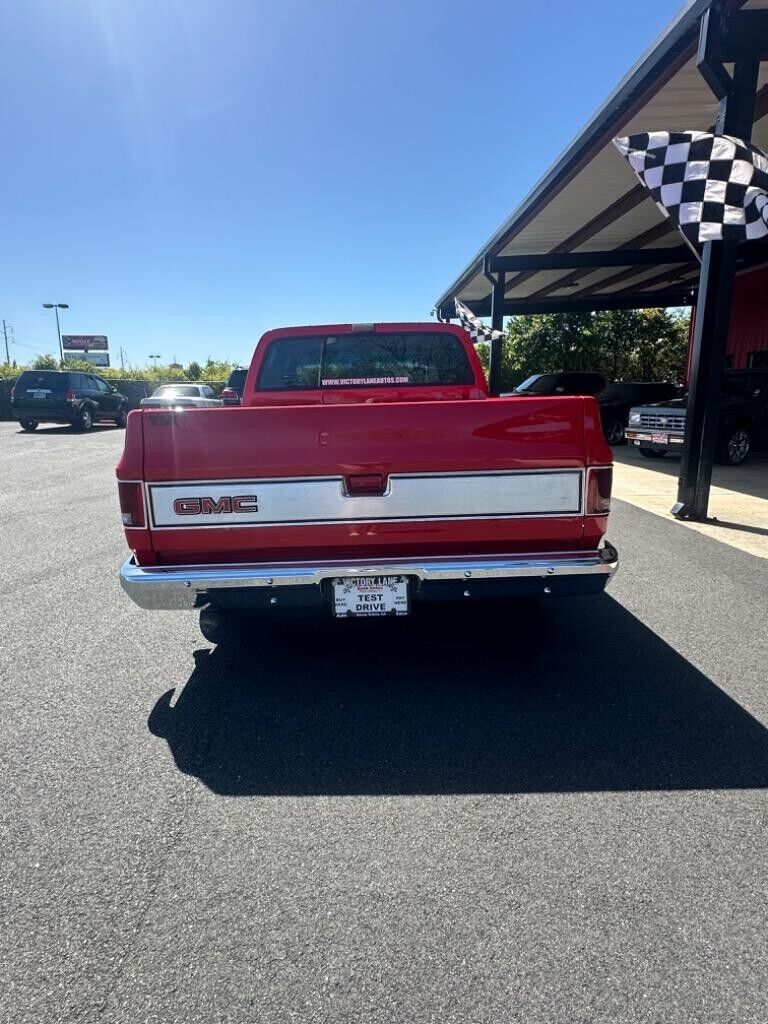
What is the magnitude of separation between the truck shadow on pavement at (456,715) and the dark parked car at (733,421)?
797 centimetres

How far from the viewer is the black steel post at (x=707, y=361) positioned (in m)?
6.16

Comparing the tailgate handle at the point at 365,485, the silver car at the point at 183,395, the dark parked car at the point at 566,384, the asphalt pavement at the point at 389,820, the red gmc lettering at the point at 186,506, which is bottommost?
the asphalt pavement at the point at 389,820

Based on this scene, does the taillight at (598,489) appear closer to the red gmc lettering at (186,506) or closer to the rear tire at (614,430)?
the red gmc lettering at (186,506)

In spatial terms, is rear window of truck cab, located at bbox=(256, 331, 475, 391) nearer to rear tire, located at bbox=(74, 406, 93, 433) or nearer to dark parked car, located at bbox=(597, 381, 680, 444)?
dark parked car, located at bbox=(597, 381, 680, 444)

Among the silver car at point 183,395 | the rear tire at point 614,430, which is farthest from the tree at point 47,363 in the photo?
the rear tire at point 614,430

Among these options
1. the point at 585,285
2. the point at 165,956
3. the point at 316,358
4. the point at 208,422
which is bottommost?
the point at 165,956

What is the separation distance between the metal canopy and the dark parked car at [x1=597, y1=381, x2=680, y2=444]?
8.69 ft

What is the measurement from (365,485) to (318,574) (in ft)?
1.56

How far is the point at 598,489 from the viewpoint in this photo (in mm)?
2863

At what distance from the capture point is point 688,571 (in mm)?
4848

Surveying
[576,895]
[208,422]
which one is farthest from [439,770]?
[208,422]

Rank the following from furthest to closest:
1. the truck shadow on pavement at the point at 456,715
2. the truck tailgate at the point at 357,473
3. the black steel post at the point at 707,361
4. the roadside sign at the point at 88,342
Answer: the roadside sign at the point at 88,342 < the black steel post at the point at 707,361 < the truck tailgate at the point at 357,473 < the truck shadow on pavement at the point at 456,715

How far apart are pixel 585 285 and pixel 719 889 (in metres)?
19.8

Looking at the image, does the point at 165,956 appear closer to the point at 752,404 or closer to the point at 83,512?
the point at 83,512
